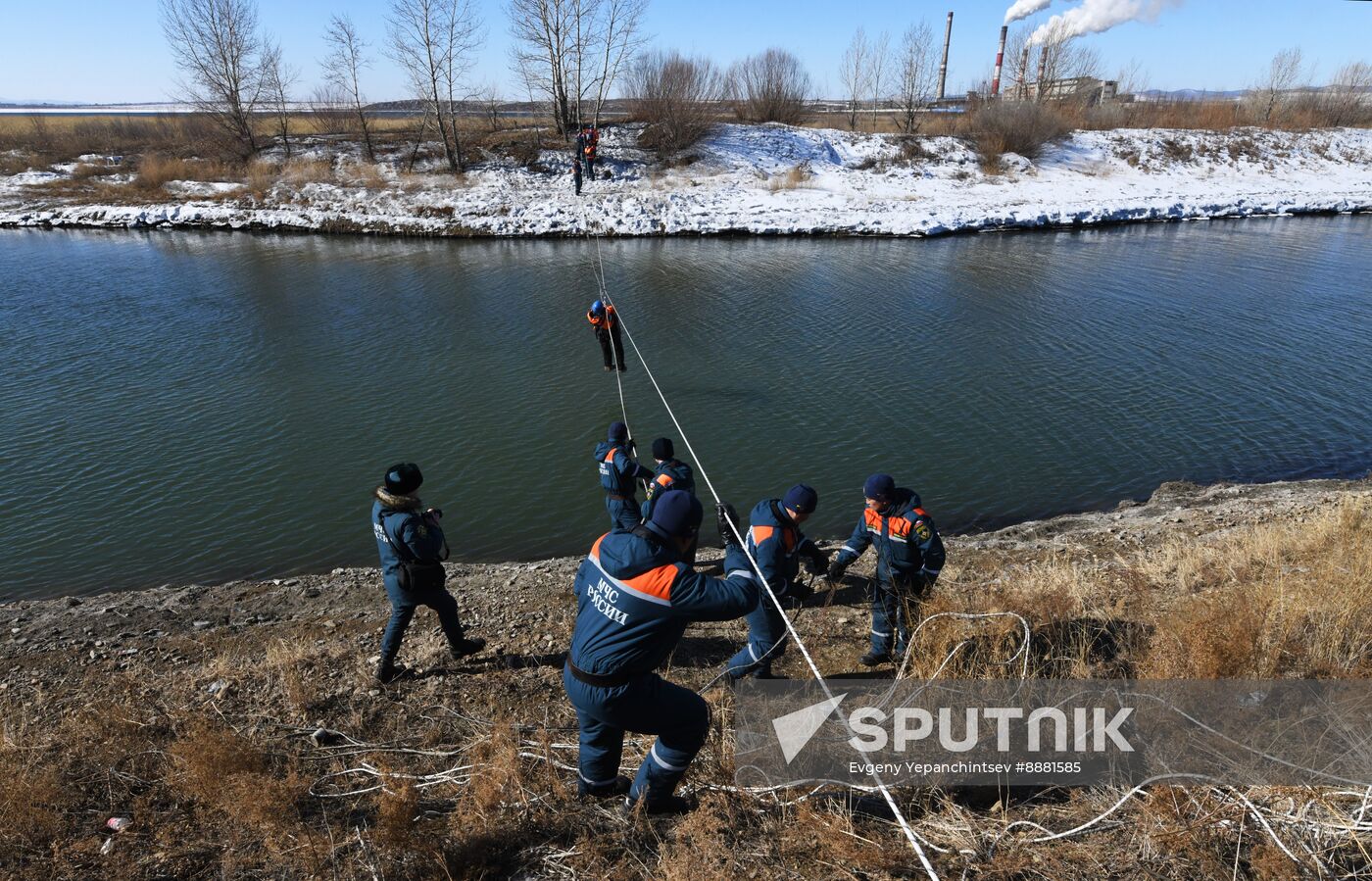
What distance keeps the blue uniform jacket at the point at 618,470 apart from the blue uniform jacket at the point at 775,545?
2377mm

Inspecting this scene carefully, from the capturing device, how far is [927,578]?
19.3ft

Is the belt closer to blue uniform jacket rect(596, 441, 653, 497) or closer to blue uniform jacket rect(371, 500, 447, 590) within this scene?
blue uniform jacket rect(371, 500, 447, 590)

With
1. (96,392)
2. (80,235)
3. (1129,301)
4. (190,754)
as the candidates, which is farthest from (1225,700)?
(80,235)

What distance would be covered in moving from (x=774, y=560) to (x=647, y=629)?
195 cm

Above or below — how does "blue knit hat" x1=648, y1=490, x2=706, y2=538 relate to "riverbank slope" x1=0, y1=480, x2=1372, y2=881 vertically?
above

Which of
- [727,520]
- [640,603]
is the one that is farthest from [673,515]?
[727,520]

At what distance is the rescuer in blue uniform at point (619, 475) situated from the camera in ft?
24.7

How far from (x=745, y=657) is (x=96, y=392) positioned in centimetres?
1594

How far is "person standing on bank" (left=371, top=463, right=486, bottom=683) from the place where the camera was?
5590mm

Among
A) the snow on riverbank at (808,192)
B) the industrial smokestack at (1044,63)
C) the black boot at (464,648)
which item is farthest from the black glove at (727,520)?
the industrial smokestack at (1044,63)

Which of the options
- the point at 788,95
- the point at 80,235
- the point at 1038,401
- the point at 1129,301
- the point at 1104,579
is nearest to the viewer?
the point at 1104,579

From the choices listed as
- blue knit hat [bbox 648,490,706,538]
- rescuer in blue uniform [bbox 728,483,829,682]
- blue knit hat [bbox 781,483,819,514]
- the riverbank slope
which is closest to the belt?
blue knit hat [bbox 648,490,706,538]

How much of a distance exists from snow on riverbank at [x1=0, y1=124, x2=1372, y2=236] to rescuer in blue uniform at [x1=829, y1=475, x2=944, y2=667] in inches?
1140

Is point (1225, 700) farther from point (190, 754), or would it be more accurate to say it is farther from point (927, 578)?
point (190, 754)
